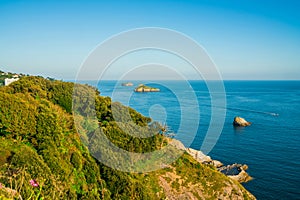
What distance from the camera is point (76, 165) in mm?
13398

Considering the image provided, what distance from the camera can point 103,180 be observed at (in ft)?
46.4

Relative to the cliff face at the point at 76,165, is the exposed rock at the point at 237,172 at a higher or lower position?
lower

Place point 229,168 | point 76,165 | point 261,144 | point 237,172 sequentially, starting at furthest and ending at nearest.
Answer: point 261,144 < point 229,168 < point 237,172 < point 76,165

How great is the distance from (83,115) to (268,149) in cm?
2696

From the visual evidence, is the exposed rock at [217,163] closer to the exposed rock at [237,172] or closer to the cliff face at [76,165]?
the exposed rock at [237,172]

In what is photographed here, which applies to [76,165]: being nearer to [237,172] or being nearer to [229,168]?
[237,172]

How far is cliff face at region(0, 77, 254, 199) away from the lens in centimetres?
1075

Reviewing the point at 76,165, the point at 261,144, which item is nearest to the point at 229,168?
the point at 261,144

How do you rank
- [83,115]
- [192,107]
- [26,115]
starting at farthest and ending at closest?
1. [192,107]
2. [83,115]
3. [26,115]

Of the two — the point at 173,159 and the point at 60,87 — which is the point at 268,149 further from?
the point at 60,87

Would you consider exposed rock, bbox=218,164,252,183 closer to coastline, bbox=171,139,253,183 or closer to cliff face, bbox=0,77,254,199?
coastline, bbox=171,139,253,183

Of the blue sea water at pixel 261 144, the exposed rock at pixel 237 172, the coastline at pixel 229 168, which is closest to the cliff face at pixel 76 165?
the blue sea water at pixel 261 144

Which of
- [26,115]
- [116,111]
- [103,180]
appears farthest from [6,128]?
[116,111]

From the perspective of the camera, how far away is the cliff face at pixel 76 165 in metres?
10.8
